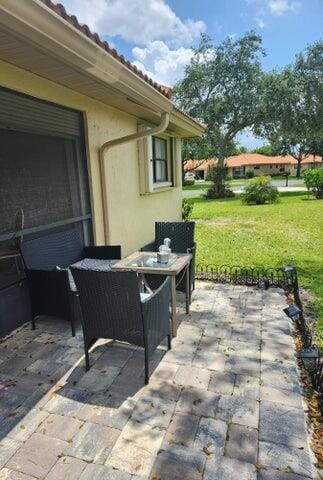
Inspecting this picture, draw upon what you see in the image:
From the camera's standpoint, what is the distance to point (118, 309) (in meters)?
2.76

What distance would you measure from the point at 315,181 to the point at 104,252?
1695 cm

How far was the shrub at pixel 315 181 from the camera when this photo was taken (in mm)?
17844

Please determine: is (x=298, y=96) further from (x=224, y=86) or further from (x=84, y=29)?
(x=84, y=29)

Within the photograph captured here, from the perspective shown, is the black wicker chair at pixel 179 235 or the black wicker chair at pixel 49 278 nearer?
the black wicker chair at pixel 49 278

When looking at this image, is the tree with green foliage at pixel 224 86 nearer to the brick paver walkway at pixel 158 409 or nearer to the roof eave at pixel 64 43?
the roof eave at pixel 64 43

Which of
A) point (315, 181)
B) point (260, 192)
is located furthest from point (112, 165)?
point (315, 181)

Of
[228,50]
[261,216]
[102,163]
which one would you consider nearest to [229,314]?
[102,163]

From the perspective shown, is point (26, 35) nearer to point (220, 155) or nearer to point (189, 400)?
point (189, 400)

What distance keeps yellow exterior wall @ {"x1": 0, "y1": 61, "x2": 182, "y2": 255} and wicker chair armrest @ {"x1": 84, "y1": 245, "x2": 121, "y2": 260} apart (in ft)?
1.73

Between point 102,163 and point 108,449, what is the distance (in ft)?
13.2

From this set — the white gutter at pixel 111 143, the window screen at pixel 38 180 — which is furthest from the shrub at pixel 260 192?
the window screen at pixel 38 180

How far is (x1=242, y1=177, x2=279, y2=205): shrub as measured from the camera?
17.4 metres

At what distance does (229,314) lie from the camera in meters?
4.16

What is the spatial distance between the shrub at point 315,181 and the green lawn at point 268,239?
137 inches
